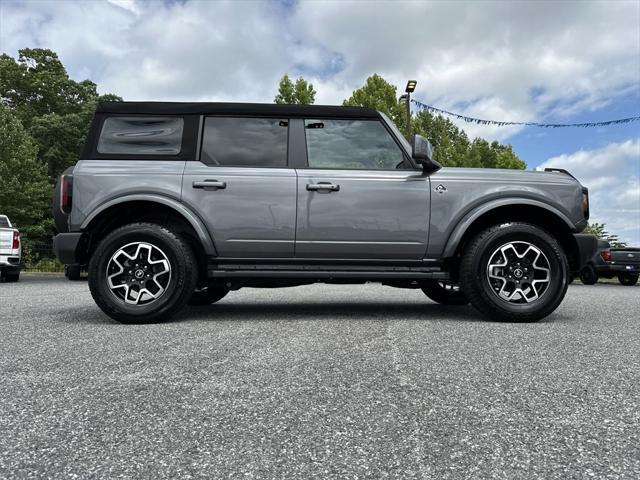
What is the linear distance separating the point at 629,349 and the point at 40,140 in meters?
37.1

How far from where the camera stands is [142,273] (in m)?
4.42

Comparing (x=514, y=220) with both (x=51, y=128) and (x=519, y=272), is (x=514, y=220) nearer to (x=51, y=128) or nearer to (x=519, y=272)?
(x=519, y=272)

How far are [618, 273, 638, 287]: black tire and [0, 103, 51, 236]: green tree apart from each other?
2474 centimetres

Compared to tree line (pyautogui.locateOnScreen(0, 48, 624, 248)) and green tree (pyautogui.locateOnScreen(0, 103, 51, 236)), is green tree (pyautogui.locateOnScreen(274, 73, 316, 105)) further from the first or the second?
green tree (pyautogui.locateOnScreen(0, 103, 51, 236))

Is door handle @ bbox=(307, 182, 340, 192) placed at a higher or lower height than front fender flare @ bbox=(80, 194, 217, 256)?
higher

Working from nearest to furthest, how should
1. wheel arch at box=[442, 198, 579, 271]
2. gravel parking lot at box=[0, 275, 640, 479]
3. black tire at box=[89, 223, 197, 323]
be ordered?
1. gravel parking lot at box=[0, 275, 640, 479]
2. black tire at box=[89, 223, 197, 323]
3. wheel arch at box=[442, 198, 579, 271]

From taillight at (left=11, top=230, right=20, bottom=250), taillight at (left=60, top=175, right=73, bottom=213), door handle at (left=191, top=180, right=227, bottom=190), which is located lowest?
taillight at (left=11, top=230, right=20, bottom=250)

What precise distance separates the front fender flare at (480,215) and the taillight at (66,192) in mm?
3299

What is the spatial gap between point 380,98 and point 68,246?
68.8ft

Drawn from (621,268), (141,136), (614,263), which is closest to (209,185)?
(141,136)

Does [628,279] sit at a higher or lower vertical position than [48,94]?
lower

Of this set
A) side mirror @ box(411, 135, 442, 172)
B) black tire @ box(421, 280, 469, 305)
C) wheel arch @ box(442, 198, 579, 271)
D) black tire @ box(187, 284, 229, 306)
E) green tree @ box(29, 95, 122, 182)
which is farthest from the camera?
green tree @ box(29, 95, 122, 182)

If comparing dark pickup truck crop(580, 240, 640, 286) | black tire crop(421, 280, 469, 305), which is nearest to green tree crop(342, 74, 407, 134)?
dark pickup truck crop(580, 240, 640, 286)

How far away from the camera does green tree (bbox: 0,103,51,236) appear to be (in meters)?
24.0
